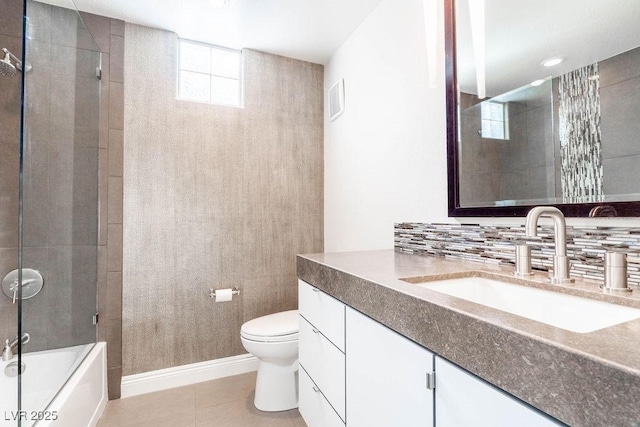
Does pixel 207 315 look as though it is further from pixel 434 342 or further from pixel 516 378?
pixel 516 378

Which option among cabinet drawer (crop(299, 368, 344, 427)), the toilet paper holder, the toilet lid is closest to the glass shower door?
the toilet paper holder

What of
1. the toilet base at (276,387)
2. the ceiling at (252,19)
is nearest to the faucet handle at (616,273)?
the toilet base at (276,387)

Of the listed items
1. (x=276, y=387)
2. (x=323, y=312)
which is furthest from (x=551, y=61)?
(x=276, y=387)

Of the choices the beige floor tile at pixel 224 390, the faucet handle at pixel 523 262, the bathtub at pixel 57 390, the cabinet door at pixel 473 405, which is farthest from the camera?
the beige floor tile at pixel 224 390

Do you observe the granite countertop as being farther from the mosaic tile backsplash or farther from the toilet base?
the toilet base

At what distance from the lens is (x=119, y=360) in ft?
6.49

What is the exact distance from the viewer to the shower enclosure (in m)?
1.42

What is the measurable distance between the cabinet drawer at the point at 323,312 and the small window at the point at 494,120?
0.87m

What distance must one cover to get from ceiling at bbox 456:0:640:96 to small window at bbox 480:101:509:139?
49 mm

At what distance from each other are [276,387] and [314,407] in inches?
20.8

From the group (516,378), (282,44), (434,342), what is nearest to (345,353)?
(434,342)

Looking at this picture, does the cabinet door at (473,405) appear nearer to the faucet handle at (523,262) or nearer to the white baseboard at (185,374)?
the faucet handle at (523,262)

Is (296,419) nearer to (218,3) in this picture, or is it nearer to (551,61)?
(551,61)

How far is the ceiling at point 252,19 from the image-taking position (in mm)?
1866
